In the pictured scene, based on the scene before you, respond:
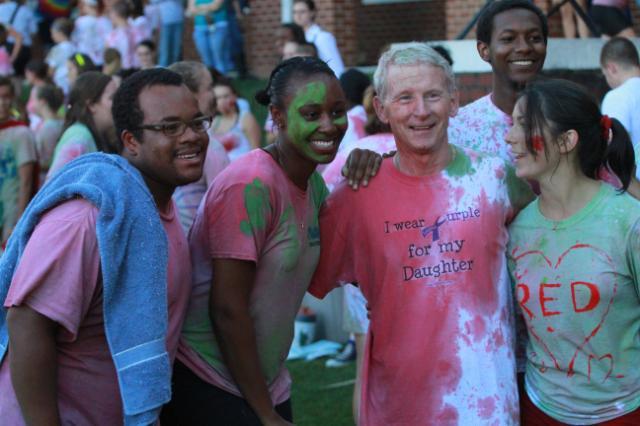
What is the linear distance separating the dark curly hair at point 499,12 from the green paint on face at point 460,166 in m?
0.93

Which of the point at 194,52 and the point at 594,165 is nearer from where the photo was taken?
the point at 594,165

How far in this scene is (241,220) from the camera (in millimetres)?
3297

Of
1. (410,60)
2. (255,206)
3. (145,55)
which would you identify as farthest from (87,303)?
(145,55)

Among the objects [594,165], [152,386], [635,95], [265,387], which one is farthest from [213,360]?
[635,95]

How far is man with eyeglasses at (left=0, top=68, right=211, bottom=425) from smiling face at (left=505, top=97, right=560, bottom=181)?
126 centimetres

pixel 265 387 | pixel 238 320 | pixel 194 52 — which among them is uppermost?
pixel 194 52

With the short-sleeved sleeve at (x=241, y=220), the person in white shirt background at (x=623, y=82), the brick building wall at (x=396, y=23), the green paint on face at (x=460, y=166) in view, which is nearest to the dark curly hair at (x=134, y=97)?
the short-sleeved sleeve at (x=241, y=220)

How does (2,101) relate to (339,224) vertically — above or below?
above

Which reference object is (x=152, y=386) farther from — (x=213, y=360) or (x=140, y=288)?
(x=213, y=360)

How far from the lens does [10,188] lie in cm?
739

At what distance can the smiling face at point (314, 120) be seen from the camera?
3463mm

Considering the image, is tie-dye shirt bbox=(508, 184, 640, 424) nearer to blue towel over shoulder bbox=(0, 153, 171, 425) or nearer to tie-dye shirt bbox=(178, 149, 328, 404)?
tie-dye shirt bbox=(178, 149, 328, 404)

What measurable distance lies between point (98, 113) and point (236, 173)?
9.48ft

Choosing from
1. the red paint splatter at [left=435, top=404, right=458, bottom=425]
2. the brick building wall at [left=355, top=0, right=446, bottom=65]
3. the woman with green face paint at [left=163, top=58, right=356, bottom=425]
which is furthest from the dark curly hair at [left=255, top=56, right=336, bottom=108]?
the brick building wall at [left=355, top=0, right=446, bottom=65]
